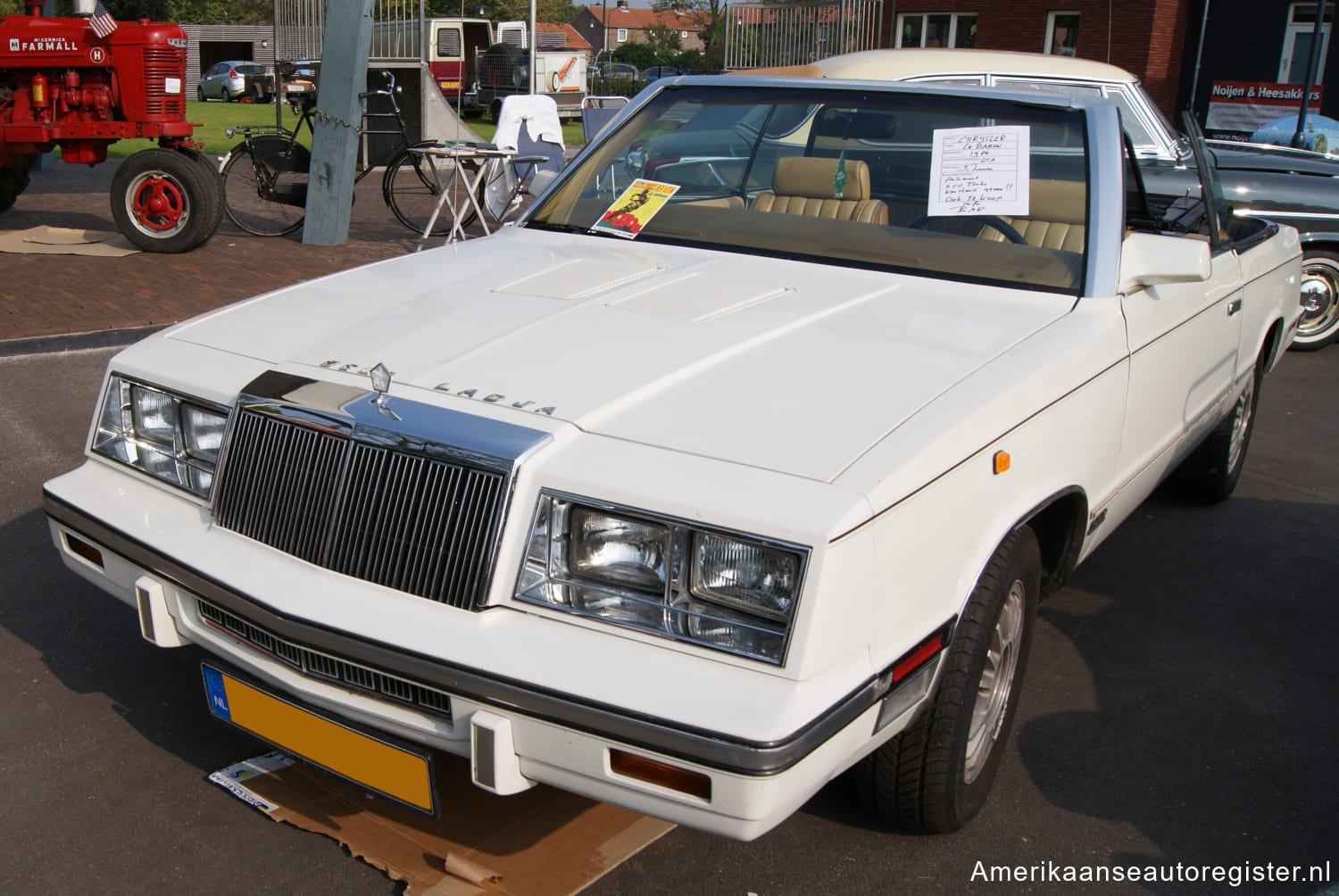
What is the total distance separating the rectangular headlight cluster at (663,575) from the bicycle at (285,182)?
25.7ft

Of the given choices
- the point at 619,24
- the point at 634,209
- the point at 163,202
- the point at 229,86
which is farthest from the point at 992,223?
the point at 619,24

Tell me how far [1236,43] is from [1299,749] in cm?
2595

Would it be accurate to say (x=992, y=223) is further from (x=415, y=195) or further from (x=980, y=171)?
(x=415, y=195)

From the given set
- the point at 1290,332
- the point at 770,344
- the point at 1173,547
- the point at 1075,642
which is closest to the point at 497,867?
the point at 770,344

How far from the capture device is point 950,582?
7.74 ft

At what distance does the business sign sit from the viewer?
20.8 m

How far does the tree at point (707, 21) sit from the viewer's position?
4275cm

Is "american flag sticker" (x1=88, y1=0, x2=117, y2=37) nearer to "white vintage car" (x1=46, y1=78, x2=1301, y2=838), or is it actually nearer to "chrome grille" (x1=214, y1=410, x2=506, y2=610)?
"white vintage car" (x1=46, y1=78, x2=1301, y2=838)

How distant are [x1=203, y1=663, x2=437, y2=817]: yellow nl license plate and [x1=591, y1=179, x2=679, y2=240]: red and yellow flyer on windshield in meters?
1.80

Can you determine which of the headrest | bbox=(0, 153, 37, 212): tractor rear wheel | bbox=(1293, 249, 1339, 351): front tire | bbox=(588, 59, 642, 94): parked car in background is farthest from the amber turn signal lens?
bbox=(588, 59, 642, 94): parked car in background

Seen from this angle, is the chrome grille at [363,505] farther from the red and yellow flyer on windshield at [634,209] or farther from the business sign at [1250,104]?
the business sign at [1250,104]

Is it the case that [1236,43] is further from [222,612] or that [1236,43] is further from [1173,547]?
[222,612]

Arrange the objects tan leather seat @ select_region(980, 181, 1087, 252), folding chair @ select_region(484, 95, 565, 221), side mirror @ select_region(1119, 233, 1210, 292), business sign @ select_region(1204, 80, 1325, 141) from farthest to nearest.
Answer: business sign @ select_region(1204, 80, 1325, 141), folding chair @ select_region(484, 95, 565, 221), tan leather seat @ select_region(980, 181, 1087, 252), side mirror @ select_region(1119, 233, 1210, 292)

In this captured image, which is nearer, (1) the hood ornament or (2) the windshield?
(1) the hood ornament
